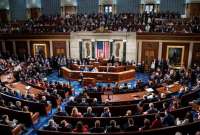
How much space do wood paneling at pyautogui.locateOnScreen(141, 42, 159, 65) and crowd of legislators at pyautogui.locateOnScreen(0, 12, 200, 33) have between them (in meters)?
1.20

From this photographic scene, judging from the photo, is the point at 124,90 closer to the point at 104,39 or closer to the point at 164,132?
the point at 164,132

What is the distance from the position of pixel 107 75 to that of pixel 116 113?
25.6 ft

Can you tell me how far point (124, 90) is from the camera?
47.2 ft

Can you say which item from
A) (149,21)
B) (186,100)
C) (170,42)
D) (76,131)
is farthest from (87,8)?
(76,131)

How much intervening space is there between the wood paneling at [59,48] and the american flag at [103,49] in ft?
10.3

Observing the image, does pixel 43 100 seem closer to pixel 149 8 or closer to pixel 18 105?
pixel 18 105

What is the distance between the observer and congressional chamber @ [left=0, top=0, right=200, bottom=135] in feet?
41.1

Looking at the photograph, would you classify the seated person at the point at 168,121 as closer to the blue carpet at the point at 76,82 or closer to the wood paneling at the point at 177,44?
the blue carpet at the point at 76,82

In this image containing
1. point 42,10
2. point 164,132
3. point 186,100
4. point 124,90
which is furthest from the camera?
point 42,10

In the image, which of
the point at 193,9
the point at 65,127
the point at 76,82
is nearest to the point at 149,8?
the point at 193,9

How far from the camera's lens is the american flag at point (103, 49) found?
883 inches

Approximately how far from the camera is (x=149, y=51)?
21938 millimetres

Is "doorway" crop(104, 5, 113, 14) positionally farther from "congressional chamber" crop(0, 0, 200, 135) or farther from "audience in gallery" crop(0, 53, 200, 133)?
"audience in gallery" crop(0, 53, 200, 133)

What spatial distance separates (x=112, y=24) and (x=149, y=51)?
3951mm
